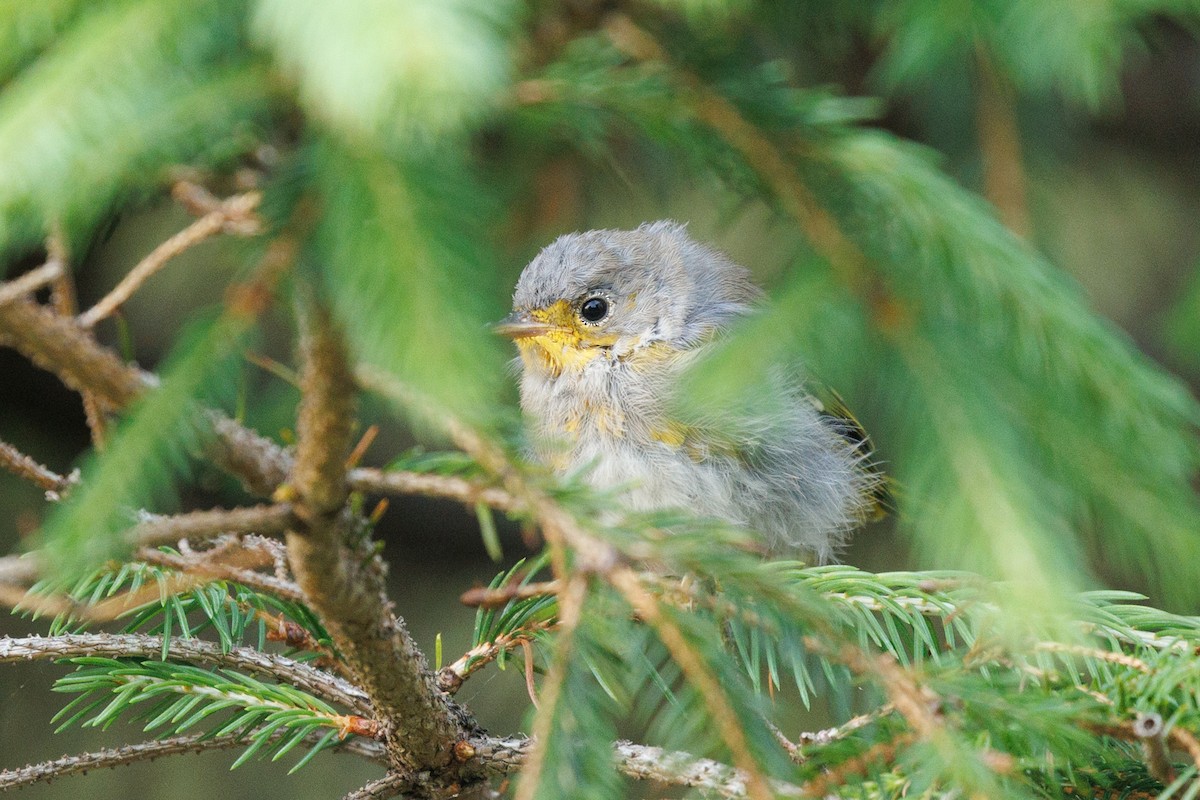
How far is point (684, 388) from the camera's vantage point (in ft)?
3.04

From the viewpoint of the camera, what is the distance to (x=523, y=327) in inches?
94.3

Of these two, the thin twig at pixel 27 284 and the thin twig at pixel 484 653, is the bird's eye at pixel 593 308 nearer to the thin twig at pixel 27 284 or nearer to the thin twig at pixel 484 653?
the thin twig at pixel 484 653

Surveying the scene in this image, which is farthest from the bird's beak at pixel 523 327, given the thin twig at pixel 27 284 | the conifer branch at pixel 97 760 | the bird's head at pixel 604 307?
the thin twig at pixel 27 284

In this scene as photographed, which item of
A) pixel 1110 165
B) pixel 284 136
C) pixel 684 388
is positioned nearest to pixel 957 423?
pixel 684 388

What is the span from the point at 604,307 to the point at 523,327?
0.20 meters

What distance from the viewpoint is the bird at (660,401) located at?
2.08m

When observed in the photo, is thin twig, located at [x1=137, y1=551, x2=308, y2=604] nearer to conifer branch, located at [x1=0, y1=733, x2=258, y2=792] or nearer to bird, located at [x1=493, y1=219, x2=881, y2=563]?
conifer branch, located at [x1=0, y1=733, x2=258, y2=792]

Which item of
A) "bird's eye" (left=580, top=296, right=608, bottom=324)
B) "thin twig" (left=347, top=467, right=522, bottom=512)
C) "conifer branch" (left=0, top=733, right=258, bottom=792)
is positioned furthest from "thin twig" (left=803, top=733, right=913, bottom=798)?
"bird's eye" (left=580, top=296, right=608, bottom=324)

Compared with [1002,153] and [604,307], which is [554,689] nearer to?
[604,307]

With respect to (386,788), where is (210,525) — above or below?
above

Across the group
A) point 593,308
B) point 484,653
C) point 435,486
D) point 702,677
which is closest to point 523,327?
point 593,308

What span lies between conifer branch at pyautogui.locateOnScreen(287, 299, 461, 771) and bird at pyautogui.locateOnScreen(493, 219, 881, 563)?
67cm

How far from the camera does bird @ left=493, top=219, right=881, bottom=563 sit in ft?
6.84

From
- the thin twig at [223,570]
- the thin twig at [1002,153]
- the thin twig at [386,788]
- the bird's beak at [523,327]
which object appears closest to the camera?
the thin twig at [223,570]
